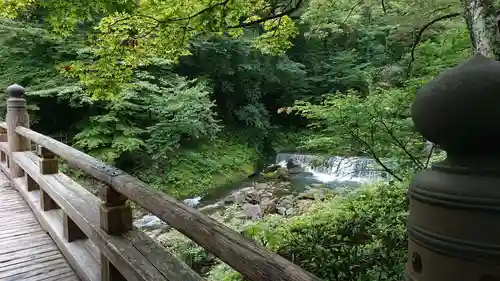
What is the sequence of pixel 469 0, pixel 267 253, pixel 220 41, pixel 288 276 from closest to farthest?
pixel 288 276
pixel 267 253
pixel 469 0
pixel 220 41

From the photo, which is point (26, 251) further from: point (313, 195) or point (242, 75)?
point (242, 75)

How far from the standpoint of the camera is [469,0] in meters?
3.35

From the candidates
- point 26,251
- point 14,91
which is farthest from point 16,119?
point 26,251

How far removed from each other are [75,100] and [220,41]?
540 centimetres

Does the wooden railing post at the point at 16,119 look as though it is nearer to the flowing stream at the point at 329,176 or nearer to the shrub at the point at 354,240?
the shrub at the point at 354,240

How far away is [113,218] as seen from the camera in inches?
81.7

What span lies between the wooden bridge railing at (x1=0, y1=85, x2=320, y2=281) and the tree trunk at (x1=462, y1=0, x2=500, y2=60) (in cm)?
300

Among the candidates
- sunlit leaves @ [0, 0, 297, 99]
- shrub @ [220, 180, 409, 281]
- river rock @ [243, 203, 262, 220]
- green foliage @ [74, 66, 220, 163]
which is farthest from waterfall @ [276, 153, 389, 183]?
sunlit leaves @ [0, 0, 297, 99]

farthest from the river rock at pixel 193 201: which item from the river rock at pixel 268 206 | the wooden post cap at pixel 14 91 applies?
the wooden post cap at pixel 14 91

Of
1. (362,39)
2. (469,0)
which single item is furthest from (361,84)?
(469,0)

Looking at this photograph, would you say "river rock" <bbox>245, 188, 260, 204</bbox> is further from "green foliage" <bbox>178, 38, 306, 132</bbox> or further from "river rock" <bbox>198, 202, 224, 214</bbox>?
"green foliage" <bbox>178, 38, 306, 132</bbox>

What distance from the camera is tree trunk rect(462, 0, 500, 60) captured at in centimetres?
312

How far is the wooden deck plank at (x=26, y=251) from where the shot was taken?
2.58 m

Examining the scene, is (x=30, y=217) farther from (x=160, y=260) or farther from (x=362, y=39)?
(x=362, y=39)
